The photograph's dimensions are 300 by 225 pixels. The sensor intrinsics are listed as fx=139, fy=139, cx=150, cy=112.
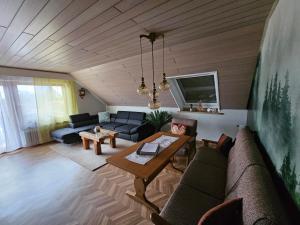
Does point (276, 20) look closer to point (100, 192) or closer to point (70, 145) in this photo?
point (100, 192)

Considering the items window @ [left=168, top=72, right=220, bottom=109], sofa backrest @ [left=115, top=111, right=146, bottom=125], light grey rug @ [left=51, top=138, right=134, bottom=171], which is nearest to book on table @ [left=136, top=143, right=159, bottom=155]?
light grey rug @ [left=51, top=138, right=134, bottom=171]

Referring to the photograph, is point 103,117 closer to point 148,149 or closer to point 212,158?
point 148,149

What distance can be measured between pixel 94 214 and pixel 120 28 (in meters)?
2.37

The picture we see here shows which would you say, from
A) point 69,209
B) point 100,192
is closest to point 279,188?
point 100,192

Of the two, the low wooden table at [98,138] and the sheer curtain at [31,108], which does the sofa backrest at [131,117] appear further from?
the sheer curtain at [31,108]

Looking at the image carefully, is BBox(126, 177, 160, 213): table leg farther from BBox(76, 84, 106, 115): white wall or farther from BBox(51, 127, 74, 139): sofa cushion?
BBox(76, 84, 106, 115): white wall

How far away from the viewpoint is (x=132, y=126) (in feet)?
15.1

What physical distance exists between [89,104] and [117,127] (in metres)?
2.04

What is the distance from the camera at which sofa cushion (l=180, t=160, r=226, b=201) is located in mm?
1479

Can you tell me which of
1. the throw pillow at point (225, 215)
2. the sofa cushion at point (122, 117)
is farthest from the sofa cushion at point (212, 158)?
the sofa cushion at point (122, 117)

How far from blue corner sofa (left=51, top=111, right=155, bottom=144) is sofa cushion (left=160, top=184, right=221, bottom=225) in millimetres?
2740

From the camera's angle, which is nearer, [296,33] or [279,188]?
[296,33]

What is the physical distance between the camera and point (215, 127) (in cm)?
377

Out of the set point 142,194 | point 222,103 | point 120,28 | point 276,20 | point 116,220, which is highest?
point 120,28
